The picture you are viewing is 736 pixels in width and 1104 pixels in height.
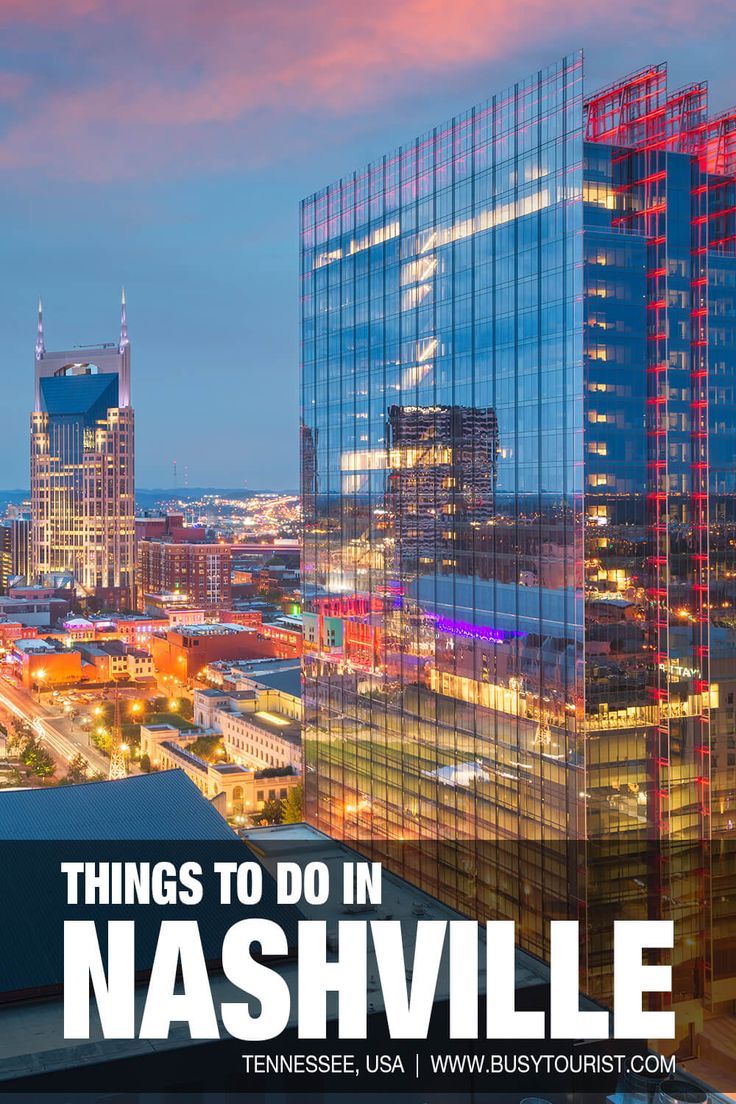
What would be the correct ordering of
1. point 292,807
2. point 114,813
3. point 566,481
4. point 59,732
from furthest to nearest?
point 59,732 → point 292,807 → point 566,481 → point 114,813

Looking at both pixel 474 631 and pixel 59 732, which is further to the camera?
pixel 59 732

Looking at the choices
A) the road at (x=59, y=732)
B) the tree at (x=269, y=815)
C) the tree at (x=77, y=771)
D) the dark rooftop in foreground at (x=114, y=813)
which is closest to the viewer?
the dark rooftop in foreground at (x=114, y=813)

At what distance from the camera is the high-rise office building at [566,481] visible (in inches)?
1980

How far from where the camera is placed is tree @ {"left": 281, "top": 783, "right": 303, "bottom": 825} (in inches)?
4063

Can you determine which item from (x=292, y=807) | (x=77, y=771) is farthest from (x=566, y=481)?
(x=77, y=771)

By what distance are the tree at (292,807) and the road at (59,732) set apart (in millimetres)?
34132

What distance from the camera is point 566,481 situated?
167ft

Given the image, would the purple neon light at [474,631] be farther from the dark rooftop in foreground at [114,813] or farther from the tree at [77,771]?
the tree at [77,771]

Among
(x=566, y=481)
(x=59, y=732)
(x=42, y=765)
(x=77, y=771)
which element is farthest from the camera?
(x=59, y=732)

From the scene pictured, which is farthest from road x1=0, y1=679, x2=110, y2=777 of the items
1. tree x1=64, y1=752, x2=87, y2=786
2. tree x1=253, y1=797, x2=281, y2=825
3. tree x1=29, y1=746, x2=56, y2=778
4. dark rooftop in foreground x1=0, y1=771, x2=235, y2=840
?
dark rooftop in foreground x1=0, y1=771, x2=235, y2=840

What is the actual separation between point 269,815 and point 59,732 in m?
Result: 72.8

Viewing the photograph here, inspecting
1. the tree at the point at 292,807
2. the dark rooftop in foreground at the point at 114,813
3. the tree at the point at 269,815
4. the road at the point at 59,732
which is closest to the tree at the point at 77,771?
the road at the point at 59,732

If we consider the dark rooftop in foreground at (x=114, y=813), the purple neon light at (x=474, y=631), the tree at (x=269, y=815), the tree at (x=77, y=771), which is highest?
the purple neon light at (x=474, y=631)

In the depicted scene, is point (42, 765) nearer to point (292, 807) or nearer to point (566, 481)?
point (292, 807)
